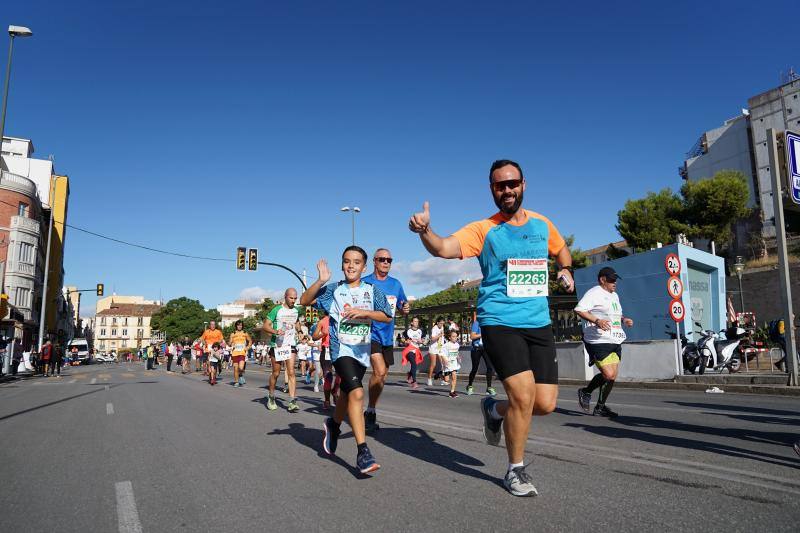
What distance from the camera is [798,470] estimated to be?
4172 mm

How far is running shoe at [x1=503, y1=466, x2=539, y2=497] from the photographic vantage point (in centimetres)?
357

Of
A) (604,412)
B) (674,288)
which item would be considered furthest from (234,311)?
(604,412)

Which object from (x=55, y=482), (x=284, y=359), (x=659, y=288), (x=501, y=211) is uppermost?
(x=659, y=288)

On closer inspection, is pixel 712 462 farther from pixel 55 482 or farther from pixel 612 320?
pixel 55 482

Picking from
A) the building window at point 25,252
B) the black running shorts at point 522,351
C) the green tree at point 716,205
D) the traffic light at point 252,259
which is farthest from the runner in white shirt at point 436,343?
the building window at point 25,252

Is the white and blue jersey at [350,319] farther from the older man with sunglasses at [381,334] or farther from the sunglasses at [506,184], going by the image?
the sunglasses at [506,184]

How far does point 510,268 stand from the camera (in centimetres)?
386

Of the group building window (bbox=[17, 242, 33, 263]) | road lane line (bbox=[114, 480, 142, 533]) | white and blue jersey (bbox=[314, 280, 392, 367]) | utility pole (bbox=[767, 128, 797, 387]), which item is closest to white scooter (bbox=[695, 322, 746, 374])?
utility pole (bbox=[767, 128, 797, 387])

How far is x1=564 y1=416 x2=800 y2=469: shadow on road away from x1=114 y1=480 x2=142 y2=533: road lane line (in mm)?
4395

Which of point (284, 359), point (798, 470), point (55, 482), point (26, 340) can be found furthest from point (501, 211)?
point (26, 340)

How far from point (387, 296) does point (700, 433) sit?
12.8 feet

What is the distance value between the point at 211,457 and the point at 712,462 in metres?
4.23

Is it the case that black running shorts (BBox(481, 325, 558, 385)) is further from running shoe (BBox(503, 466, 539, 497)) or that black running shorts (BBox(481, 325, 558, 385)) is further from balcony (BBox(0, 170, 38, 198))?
balcony (BBox(0, 170, 38, 198))

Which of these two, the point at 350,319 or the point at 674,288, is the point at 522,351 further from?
the point at 674,288
